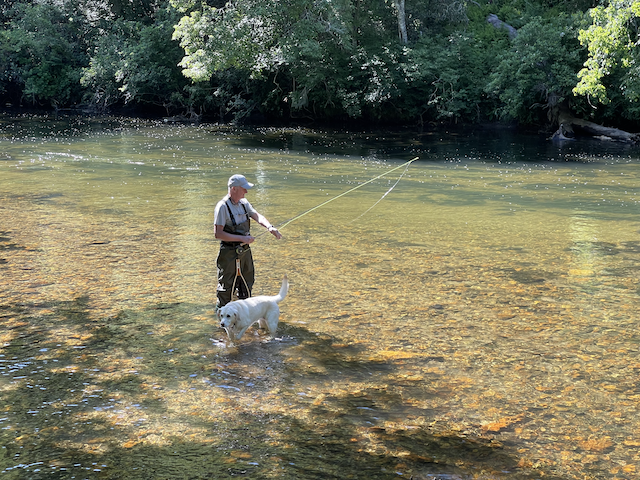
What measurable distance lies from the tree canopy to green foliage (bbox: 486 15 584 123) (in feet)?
0.20

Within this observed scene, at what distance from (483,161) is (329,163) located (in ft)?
16.3

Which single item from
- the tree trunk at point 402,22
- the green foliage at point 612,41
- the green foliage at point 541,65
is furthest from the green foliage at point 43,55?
the green foliage at point 612,41

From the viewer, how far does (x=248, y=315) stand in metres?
6.13

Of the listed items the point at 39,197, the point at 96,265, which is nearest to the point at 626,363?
the point at 96,265

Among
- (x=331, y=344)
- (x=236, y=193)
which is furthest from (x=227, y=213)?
(x=331, y=344)

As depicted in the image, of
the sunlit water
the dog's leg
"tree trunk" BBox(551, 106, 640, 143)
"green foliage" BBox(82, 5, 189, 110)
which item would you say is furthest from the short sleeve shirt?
"green foliage" BBox(82, 5, 189, 110)

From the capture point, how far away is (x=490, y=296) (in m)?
A: 7.93

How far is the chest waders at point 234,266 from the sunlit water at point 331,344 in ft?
1.43

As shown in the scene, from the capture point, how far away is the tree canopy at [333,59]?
88.0 feet

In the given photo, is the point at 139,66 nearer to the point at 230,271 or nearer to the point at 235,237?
the point at 230,271

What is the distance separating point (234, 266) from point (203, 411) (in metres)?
1.94

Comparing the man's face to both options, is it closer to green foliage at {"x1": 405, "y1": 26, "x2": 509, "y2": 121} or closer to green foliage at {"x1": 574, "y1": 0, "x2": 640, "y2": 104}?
green foliage at {"x1": 574, "y1": 0, "x2": 640, "y2": 104}

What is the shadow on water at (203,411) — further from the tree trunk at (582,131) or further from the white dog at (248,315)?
the tree trunk at (582,131)

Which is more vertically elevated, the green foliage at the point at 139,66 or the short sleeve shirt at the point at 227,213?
the green foliage at the point at 139,66
